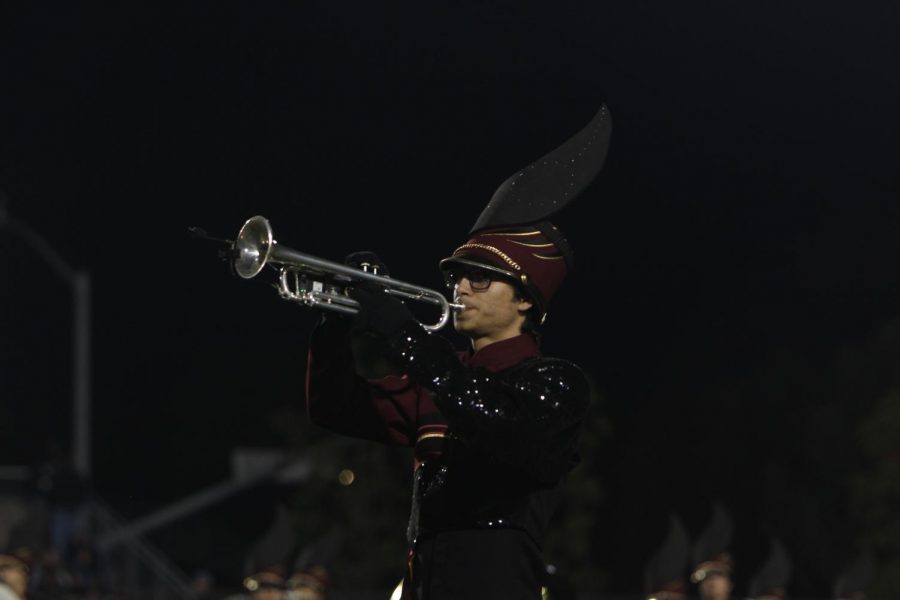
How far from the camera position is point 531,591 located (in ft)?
17.3

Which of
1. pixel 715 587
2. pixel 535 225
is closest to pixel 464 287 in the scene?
pixel 535 225

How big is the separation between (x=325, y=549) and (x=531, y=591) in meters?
10.5

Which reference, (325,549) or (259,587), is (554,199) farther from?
(325,549)

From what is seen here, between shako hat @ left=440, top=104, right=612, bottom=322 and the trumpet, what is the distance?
28 centimetres

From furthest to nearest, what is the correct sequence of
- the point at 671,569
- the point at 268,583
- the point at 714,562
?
the point at 268,583, the point at 671,569, the point at 714,562

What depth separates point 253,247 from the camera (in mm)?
5223

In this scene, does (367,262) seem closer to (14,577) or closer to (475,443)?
(475,443)

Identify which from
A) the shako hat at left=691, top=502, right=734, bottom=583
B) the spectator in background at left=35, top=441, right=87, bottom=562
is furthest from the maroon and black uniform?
the spectator in background at left=35, top=441, right=87, bottom=562

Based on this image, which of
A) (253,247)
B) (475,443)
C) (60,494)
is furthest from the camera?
(60,494)

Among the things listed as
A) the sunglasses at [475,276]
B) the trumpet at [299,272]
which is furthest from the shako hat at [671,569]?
the trumpet at [299,272]

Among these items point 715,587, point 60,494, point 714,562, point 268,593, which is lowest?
point 715,587

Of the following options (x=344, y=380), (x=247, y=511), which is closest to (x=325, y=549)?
(x=344, y=380)

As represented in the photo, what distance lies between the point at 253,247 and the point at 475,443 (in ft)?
2.69

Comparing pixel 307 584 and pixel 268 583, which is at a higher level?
pixel 307 584
